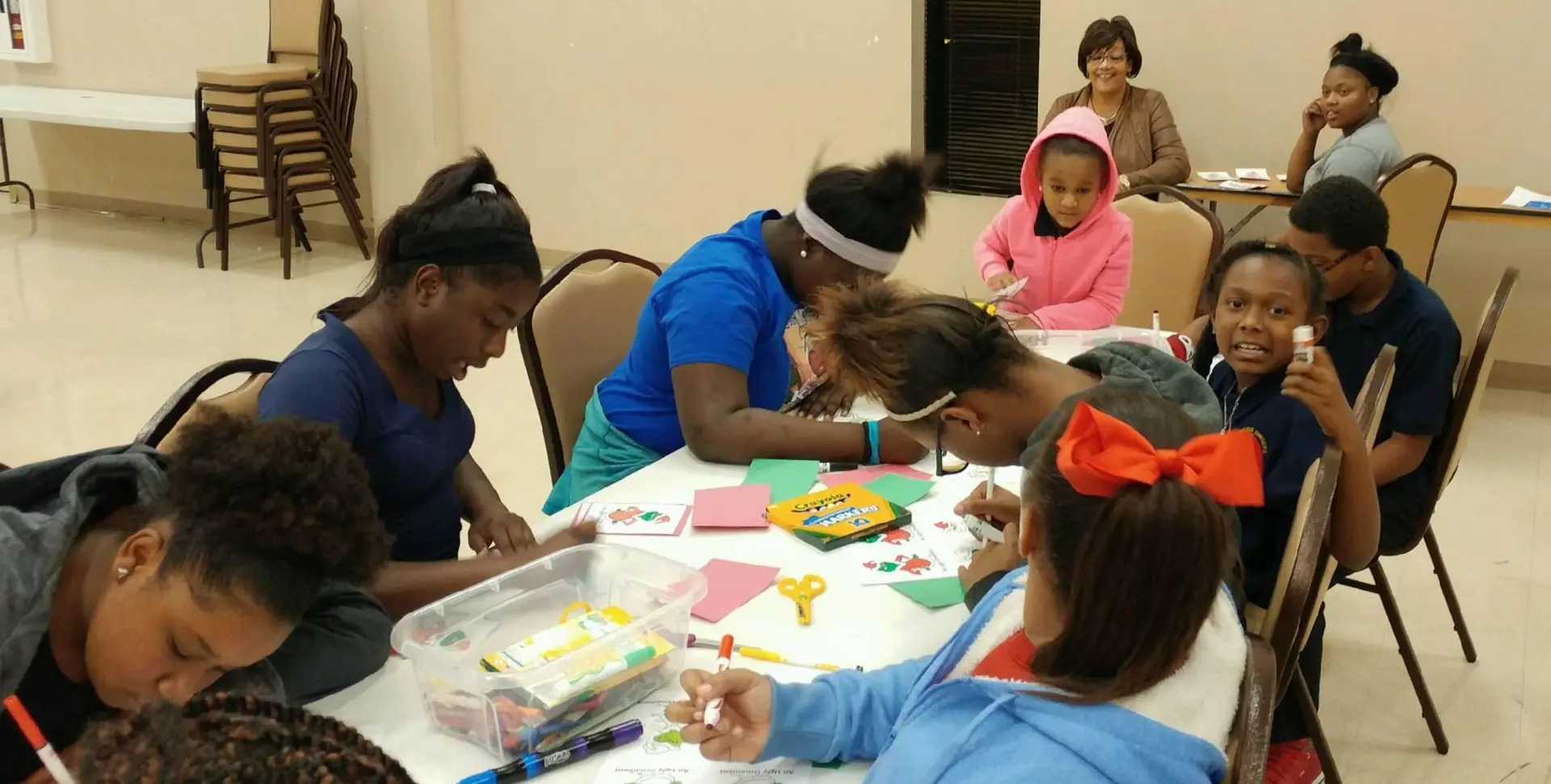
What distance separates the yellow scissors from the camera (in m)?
1.60

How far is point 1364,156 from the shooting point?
4.19 m

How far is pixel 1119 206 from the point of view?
3422 mm

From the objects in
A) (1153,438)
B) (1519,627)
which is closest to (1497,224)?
(1519,627)

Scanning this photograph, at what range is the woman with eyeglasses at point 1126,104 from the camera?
15.7 ft

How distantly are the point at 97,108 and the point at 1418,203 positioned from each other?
21.1 feet

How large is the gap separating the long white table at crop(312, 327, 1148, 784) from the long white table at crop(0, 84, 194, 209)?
535 cm

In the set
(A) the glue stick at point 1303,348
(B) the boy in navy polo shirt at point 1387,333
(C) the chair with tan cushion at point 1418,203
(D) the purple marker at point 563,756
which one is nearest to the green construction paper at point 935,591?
(D) the purple marker at point 563,756

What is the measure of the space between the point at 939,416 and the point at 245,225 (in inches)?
239

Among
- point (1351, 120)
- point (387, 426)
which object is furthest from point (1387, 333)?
point (1351, 120)

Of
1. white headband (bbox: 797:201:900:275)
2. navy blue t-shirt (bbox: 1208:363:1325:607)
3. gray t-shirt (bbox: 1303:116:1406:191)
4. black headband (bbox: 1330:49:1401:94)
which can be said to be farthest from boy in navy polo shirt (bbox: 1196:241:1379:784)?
black headband (bbox: 1330:49:1401:94)

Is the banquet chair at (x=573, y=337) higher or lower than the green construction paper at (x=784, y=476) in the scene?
higher

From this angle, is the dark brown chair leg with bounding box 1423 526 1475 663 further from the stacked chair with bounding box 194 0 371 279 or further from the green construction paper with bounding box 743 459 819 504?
the stacked chair with bounding box 194 0 371 279

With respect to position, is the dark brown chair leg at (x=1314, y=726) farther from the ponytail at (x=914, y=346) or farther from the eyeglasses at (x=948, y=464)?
the ponytail at (x=914, y=346)

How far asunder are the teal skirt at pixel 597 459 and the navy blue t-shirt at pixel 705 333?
0.06 ft
